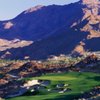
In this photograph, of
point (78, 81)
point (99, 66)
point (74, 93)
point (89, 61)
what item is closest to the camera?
point (74, 93)

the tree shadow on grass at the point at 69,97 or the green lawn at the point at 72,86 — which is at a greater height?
the green lawn at the point at 72,86

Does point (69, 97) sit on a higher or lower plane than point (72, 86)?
lower

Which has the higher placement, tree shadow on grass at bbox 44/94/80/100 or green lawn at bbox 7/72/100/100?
green lawn at bbox 7/72/100/100

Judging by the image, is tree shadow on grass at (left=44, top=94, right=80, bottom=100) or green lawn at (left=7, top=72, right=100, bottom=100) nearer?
tree shadow on grass at (left=44, top=94, right=80, bottom=100)

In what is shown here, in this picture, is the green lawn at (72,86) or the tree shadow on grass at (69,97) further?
the green lawn at (72,86)

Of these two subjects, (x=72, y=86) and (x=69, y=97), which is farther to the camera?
(x=72, y=86)

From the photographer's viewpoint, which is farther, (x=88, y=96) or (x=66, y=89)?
(x=66, y=89)

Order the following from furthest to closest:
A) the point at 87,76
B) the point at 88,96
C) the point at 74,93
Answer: the point at 87,76 < the point at 74,93 < the point at 88,96

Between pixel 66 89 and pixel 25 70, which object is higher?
pixel 25 70

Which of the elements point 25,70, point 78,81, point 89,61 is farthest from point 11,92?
point 25,70

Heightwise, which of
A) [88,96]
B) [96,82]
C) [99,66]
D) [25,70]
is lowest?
[88,96]

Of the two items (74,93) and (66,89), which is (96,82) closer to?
(66,89)
